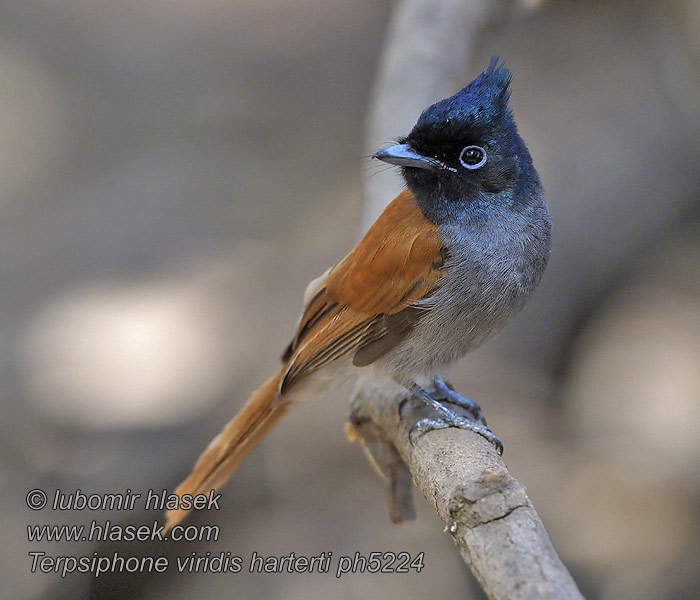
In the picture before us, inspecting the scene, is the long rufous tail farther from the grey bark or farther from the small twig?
the small twig

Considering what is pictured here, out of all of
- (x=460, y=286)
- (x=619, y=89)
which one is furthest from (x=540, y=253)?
(x=619, y=89)

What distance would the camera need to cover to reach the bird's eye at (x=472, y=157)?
286 centimetres

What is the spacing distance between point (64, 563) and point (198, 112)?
3577mm

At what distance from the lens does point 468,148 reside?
286cm

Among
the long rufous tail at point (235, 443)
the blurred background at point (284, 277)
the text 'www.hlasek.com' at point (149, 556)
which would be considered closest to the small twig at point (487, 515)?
the long rufous tail at point (235, 443)

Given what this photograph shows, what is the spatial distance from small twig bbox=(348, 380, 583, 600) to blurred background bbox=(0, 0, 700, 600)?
151 centimetres

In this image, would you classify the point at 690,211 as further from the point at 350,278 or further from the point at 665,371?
the point at 350,278

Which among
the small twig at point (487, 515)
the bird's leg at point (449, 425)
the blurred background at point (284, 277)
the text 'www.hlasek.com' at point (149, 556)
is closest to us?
the small twig at point (487, 515)

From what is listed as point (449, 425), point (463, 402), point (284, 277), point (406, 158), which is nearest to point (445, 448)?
point (449, 425)

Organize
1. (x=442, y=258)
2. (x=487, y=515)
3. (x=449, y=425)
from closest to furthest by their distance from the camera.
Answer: (x=487, y=515), (x=449, y=425), (x=442, y=258)

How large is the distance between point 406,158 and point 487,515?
4.41 feet

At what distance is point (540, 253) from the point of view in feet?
9.92

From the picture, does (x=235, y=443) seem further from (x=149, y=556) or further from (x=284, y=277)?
(x=284, y=277)

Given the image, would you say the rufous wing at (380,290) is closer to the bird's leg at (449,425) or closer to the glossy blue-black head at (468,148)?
the glossy blue-black head at (468,148)
